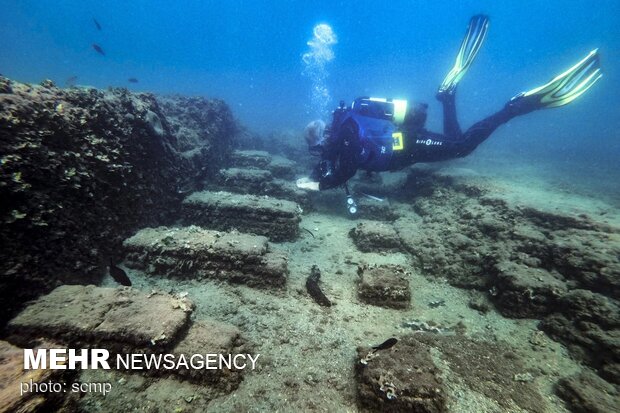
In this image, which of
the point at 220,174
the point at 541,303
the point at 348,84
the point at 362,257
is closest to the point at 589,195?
the point at 541,303

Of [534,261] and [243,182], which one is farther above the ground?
[243,182]

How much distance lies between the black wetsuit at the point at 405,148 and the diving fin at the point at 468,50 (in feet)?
5.74

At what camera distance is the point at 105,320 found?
2.67m

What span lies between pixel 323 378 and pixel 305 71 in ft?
439

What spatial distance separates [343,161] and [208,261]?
3972mm

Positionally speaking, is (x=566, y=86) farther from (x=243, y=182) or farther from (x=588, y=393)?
(x=243, y=182)

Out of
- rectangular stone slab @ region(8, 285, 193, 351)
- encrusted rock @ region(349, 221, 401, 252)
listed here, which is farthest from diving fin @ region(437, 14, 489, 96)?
rectangular stone slab @ region(8, 285, 193, 351)

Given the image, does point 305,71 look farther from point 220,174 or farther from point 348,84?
point 220,174

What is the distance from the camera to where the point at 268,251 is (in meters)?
4.42

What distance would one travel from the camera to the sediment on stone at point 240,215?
5.58 meters

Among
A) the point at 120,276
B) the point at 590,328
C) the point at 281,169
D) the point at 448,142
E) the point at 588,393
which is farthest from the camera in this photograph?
the point at 281,169

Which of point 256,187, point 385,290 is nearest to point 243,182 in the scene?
point 256,187

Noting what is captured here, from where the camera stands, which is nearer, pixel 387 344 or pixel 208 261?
pixel 387 344

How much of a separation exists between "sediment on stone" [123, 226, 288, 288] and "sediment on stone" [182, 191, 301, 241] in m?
1.42
